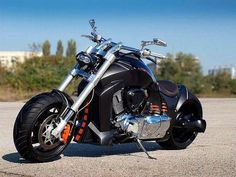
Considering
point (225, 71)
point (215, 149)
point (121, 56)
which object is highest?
point (121, 56)

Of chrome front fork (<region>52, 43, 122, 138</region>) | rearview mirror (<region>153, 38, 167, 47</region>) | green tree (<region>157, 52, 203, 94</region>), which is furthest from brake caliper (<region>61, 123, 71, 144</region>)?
green tree (<region>157, 52, 203, 94</region>)

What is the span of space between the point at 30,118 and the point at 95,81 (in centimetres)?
102

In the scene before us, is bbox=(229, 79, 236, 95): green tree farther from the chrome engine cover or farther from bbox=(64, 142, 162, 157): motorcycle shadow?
the chrome engine cover

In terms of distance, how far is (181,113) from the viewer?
328 inches

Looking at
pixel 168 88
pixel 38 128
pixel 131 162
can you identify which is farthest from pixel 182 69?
pixel 38 128

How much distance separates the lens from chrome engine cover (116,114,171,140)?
714 cm

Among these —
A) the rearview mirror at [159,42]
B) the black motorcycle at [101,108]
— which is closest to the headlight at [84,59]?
the black motorcycle at [101,108]

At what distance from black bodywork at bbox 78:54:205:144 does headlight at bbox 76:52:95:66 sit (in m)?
0.27

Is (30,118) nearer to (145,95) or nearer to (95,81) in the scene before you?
(95,81)

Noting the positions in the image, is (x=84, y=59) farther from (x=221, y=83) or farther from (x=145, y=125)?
(x=221, y=83)

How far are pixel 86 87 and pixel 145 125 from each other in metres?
1.12

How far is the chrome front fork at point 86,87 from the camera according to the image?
21.6 feet

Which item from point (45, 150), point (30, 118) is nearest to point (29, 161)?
point (45, 150)

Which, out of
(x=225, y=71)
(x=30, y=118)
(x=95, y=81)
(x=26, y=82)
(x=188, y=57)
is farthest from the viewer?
(x=188, y=57)
